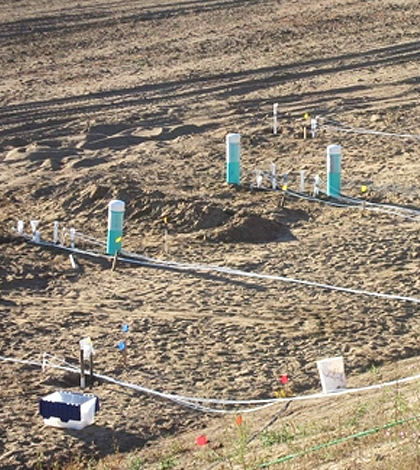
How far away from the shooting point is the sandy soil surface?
12289 mm

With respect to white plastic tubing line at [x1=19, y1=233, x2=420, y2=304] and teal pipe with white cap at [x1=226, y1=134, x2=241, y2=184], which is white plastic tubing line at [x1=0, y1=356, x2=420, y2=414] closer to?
white plastic tubing line at [x1=19, y1=233, x2=420, y2=304]

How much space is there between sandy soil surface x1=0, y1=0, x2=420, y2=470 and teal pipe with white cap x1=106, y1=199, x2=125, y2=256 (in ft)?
0.81

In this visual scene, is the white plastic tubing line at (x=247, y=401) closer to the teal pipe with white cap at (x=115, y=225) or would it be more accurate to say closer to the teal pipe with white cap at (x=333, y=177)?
the teal pipe with white cap at (x=115, y=225)

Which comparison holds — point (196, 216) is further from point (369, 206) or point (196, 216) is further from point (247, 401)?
point (247, 401)

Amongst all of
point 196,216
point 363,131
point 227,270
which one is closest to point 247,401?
point 227,270

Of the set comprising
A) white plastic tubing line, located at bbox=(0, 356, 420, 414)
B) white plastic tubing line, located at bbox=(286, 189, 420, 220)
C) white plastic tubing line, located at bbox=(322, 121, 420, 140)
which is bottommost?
white plastic tubing line, located at bbox=(322, 121, 420, 140)

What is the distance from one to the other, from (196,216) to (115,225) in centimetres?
137

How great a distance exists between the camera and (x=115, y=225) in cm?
1559

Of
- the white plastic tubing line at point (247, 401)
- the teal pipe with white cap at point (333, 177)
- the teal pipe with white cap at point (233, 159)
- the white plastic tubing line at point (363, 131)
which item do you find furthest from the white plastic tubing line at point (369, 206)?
the white plastic tubing line at point (247, 401)

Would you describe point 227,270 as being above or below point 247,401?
below

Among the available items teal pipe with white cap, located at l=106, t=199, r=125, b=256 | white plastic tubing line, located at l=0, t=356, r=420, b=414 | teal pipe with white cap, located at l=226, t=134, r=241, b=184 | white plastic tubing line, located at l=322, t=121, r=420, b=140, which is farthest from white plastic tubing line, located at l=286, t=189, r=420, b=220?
white plastic tubing line, located at l=0, t=356, r=420, b=414

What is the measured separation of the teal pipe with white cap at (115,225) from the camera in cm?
1555

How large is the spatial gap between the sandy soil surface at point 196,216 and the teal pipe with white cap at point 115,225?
0.81 ft

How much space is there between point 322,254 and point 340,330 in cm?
238
